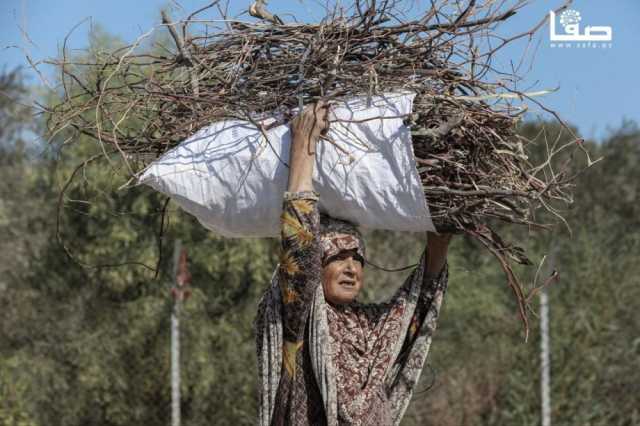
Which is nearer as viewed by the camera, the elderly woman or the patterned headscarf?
the elderly woman

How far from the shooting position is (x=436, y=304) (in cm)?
348

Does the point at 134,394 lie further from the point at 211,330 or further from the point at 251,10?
the point at 251,10

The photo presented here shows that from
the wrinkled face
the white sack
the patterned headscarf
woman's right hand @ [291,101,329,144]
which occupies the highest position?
woman's right hand @ [291,101,329,144]

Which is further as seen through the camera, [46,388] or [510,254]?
[46,388]

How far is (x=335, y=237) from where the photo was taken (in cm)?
328

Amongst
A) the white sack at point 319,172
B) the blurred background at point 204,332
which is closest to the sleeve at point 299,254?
the white sack at point 319,172

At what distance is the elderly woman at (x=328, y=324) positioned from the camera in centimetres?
304

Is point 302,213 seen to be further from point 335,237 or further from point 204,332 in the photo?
point 204,332

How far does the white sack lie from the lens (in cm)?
305

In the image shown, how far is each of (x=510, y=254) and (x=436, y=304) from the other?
34 centimetres

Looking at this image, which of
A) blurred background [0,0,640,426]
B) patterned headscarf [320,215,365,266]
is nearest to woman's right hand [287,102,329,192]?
patterned headscarf [320,215,365,266]

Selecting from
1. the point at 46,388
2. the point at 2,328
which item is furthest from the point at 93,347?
the point at 2,328

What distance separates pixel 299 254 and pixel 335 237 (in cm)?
27

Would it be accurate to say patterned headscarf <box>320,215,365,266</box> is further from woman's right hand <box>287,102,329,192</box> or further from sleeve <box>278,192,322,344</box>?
woman's right hand <box>287,102,329,192</box>
